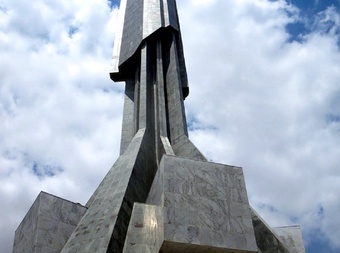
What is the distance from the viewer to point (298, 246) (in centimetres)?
1227

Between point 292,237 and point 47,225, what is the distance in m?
7.47

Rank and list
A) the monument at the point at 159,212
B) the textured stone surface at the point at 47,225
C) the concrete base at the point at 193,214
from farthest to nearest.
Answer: the textured stone surface at the point at 47,225
the monument at the point at 159,212
the concrete base at the point at 193,214

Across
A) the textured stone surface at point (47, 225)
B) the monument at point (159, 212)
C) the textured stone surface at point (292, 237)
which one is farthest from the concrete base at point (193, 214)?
the textured stone surface at point (292, 237)

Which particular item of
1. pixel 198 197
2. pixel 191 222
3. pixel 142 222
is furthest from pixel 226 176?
pixel 142 222

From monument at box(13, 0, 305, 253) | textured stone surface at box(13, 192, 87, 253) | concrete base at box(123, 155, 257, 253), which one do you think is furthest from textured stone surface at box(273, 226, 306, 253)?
textured stone surface at box(13, 192, 87, 253)

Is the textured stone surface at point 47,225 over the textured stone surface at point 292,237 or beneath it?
beneath

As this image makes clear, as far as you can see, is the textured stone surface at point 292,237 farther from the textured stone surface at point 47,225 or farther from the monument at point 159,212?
the textured stone surface at point 47,225

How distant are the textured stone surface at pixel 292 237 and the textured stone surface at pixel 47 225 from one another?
6.13 m

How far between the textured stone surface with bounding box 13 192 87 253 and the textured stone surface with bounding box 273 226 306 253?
613 cm

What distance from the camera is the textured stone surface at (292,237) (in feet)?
40.0

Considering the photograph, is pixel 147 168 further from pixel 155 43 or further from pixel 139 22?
pixel 139 22

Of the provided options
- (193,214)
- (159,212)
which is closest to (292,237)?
(193,214)

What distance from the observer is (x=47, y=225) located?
30.0 feet

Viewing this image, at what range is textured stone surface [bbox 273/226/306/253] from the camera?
480 inches
